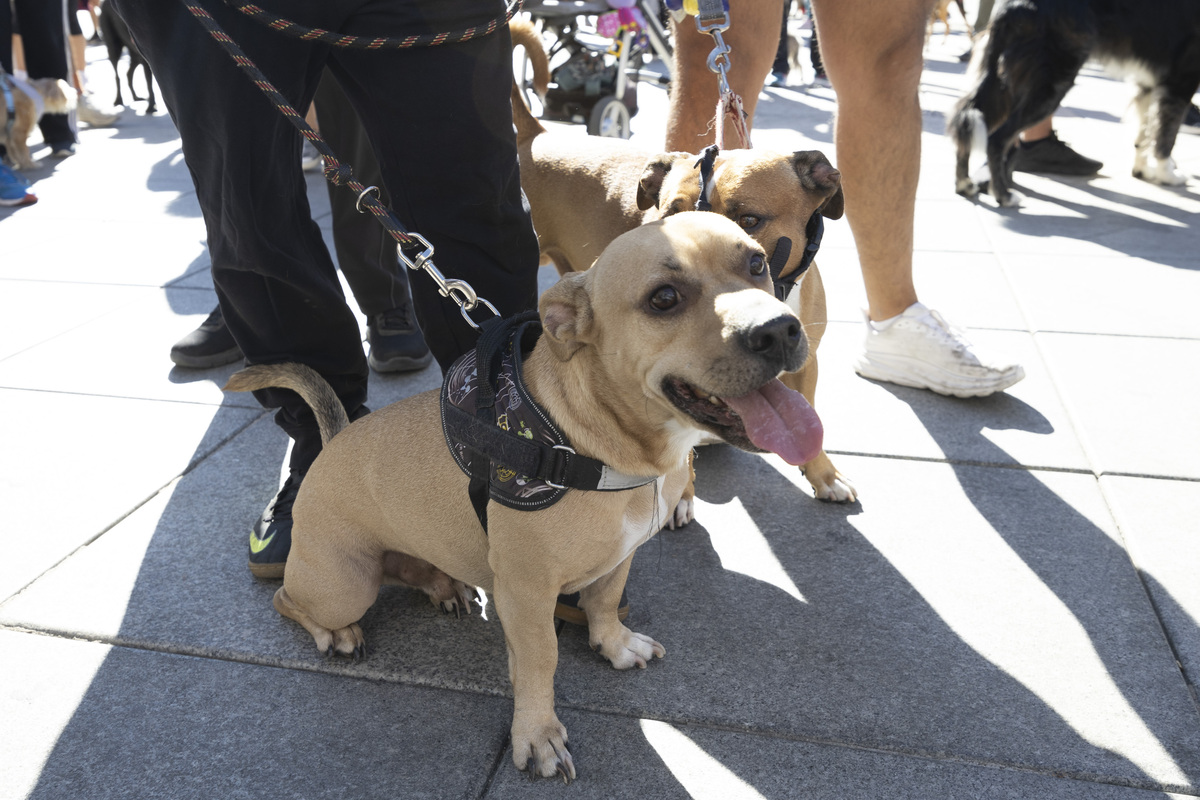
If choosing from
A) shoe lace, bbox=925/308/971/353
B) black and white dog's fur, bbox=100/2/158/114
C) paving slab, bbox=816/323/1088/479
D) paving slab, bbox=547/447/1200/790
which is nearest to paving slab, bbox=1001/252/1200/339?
paving slab, bbox=816/323/1088/479

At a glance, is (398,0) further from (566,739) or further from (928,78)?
(928,78)

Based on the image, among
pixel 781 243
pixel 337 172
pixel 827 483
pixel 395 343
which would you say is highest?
pixel 337 172

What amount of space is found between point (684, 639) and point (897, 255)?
216cm

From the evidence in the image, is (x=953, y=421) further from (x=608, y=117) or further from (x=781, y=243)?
(x=608, y=117)

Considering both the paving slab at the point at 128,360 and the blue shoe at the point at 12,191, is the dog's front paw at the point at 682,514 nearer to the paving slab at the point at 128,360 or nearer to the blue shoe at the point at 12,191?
the paving slab at the point at 128,360

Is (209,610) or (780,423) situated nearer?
(780,423)

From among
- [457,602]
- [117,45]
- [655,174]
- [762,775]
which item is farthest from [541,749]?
[117,45]

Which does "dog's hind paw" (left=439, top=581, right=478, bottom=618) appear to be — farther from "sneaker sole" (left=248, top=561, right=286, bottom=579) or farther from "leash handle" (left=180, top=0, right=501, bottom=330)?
"leash handle" (left=180, top=0, right=501, bottom=330)

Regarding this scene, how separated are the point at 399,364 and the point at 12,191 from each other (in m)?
4.83

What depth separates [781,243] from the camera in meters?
2.73

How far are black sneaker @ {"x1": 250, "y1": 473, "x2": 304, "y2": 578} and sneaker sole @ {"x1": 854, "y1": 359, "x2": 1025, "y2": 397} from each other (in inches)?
99.5

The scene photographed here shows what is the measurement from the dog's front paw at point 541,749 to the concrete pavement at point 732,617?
0.15ft

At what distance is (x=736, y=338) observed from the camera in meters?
1.79

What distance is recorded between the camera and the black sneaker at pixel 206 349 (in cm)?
412
